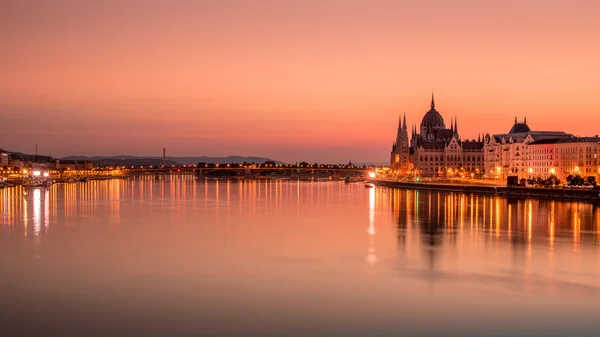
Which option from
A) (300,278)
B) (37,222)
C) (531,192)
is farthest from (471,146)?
(300,278)

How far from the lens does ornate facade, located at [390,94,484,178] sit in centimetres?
13762

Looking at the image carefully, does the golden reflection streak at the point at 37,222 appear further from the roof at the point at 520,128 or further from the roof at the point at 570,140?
the roof at the point at 520,128

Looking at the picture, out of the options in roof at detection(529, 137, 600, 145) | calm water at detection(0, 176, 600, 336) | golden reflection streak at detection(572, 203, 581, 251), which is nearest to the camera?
calm water at detection(0, 176, 600, 336)

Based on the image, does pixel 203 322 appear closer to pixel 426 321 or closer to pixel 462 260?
pixel 426 321

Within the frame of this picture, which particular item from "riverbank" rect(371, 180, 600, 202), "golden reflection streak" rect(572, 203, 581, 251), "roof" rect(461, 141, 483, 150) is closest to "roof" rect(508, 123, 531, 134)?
"roof" rect(461, 141, 483, 150)

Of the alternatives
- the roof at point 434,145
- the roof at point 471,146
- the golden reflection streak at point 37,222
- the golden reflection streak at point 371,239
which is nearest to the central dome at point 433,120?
the roof at point 434,145

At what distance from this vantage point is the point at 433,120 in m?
151

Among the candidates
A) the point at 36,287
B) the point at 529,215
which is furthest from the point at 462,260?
the point at 529,215

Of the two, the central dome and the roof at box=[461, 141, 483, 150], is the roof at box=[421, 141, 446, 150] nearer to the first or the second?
the roof at box=[461, 141, 483, 150]

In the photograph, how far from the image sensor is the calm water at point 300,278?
54.6 ft

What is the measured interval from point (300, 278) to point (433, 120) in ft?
434

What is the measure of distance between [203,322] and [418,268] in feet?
31.2

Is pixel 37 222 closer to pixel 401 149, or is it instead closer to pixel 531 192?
pixel 531 192

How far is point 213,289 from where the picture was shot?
66.8ft
